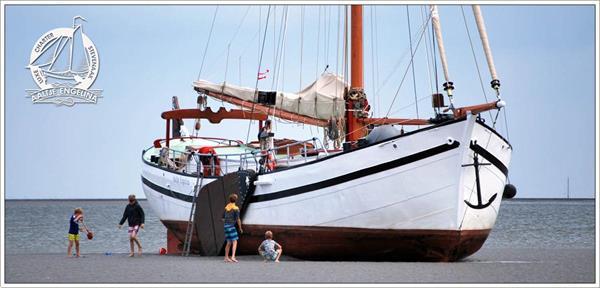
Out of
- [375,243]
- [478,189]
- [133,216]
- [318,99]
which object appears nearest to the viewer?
[478,189]

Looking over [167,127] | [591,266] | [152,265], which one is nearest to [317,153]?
[152,265]

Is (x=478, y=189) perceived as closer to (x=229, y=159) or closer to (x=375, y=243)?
(x=375, y=243)

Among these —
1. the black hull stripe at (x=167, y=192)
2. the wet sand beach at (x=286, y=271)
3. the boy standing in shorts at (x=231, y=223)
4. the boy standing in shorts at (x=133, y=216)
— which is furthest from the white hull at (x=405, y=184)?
the black hull stripe at (x=167, y=192)

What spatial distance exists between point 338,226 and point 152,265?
386 cm

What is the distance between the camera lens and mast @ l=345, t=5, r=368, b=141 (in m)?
25.3

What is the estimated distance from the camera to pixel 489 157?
21219 millimetres

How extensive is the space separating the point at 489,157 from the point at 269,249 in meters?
4.77

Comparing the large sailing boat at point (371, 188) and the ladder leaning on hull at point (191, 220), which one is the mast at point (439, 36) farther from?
→ the ladder leaning on hull at point (191, 220)

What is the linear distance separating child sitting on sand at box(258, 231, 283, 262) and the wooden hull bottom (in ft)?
3.21

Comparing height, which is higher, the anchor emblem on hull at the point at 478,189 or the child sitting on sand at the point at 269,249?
the anchor emblem on hull at the point at 478,189

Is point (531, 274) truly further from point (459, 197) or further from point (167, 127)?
point (167, 127)

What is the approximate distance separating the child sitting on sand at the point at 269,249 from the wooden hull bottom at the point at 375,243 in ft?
3.21

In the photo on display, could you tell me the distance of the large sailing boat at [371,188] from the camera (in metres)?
20.6

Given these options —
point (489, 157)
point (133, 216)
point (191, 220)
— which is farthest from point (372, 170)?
point (191, 220)
